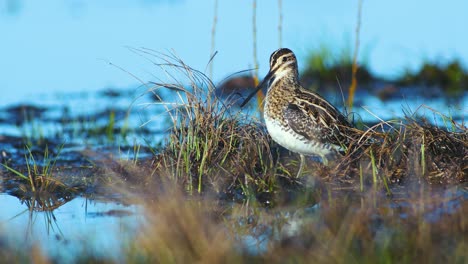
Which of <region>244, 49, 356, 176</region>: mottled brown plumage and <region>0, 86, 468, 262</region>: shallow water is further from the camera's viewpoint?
<region>244, 49, 356, 176</region>: mottled brown plumage

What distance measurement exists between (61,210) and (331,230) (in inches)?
87.1

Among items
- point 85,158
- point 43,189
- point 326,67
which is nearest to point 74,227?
point 43,189

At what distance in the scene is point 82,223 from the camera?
5.95 metres

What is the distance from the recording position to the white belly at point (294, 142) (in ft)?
22.1

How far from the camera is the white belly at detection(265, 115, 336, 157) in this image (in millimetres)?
6746

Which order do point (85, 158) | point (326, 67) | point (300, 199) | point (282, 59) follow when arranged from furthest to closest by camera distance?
1. point (326, 67)
2. point (85, 158)
3. point (282, 59)
4. point (300, 199)

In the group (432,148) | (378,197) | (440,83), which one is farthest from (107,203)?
(440,83)

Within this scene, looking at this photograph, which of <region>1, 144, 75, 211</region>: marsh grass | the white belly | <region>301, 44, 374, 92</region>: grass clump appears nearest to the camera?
<region>1, 144, 75, 211</region>: marsh grass

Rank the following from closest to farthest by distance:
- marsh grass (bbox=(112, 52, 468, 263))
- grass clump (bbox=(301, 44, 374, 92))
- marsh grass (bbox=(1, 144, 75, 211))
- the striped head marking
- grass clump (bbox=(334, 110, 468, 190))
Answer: marsh grass (bbox=(112, 52, 468, 263)) → grass clump (bbox=(334, 110, 468, 190)) → marsh grass (bbox=(1, 144, 75, 211)) → the striped head marking → grass clump (bbox=(301, 44, 374, 92))

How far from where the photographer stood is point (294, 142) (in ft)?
22.1

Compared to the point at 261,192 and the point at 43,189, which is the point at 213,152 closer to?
the point at 261,192

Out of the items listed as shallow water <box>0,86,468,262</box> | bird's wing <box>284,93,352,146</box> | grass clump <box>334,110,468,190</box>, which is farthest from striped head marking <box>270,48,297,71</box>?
grass clump <box>334,110,468,190</box>

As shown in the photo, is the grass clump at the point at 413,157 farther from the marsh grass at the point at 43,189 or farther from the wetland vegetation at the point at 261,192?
the marsh grass at the point at 43,189

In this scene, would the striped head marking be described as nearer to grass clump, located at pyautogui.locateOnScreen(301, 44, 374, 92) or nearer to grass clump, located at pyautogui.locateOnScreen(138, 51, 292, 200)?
grass clump, located at pyautogui.locateOnScreen(138, 51, 292, 200)
